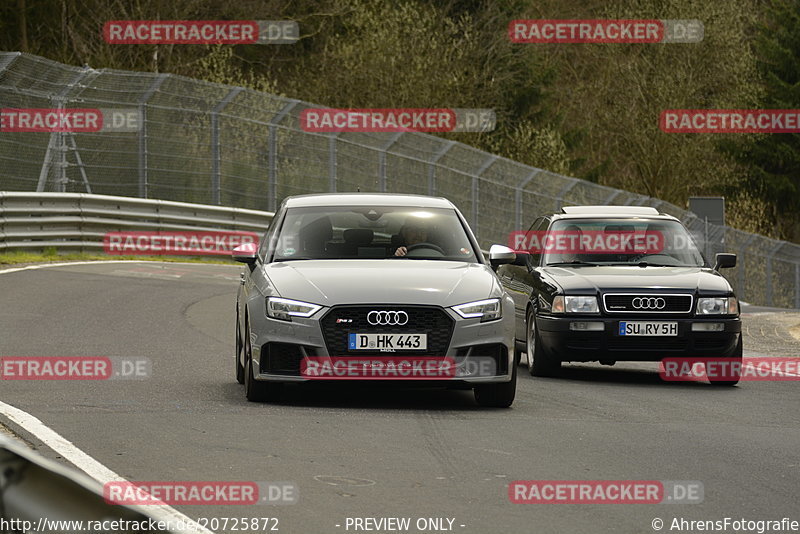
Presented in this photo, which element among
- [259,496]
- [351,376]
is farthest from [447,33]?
[259,496]

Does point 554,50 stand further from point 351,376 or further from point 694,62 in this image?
point 351,376

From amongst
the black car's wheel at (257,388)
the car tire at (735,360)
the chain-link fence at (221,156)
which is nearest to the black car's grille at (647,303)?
the car tire at (735,360)

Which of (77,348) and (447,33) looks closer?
(77,348)

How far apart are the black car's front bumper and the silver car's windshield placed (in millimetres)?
2107

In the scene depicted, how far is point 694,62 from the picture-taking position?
176 feet

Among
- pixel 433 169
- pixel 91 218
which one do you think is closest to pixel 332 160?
pixel 433 169

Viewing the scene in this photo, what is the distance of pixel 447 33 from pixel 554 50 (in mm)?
11019

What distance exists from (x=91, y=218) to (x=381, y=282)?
771 inches

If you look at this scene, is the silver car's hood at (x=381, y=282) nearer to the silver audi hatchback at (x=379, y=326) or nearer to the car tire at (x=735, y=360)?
the silver audi hatchback at (x=379, y=326)

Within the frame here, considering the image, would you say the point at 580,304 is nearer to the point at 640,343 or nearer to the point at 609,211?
the point at 640,343

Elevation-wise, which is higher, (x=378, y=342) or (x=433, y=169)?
(x=433, y=169)

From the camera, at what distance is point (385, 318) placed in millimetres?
10180

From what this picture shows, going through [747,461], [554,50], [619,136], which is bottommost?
[747,461]

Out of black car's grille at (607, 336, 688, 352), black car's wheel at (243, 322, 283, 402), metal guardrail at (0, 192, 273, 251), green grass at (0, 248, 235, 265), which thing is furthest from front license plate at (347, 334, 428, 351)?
metal guardrail at (0, 192, 273, 251)
